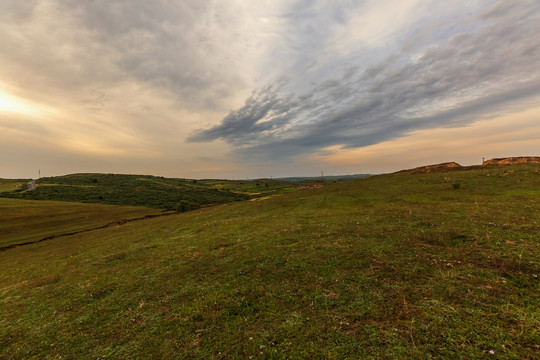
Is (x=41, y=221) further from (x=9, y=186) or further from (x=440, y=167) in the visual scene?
(x=9, y=186)

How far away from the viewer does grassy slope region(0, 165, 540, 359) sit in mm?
6359

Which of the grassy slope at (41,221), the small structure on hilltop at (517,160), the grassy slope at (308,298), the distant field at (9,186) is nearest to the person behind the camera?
the grassy slope at (308,298)

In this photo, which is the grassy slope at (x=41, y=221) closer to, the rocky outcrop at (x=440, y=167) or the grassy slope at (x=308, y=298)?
the grassy slope at (x=308, y=298)

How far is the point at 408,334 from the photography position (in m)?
6.24

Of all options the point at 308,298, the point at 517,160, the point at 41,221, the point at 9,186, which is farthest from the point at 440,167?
the point at 9,186

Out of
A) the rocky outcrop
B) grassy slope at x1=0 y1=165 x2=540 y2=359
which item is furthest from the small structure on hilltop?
grassy slope at x1=0 y1=165 x2=540 y2=359

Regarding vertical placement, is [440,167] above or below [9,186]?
below

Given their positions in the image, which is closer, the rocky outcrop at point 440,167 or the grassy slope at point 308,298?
the grassy slope at point 308,298

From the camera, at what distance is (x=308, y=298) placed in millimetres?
9094

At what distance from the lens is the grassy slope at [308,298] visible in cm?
636

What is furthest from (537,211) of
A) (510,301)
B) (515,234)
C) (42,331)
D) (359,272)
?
(42,331)

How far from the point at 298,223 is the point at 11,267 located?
1312 inches

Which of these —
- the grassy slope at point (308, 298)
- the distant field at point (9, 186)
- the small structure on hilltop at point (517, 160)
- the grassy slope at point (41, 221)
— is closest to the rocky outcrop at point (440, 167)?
the small structure on hilltop at point (517, 160)

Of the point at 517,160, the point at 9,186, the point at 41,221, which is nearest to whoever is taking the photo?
the point at 517,160
